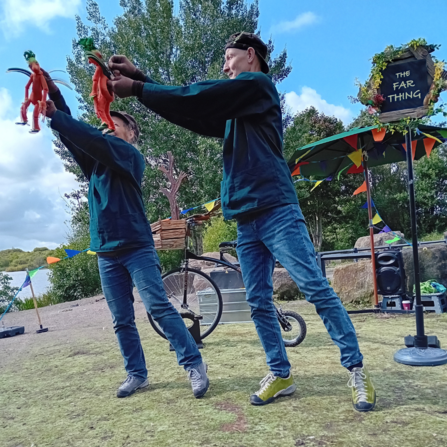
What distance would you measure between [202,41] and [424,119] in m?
16.9

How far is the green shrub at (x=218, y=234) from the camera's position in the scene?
12.1 metres

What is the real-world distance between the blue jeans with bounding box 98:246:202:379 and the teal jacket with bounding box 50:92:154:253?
0.36 ft

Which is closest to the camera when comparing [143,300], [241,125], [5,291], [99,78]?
[99,78]

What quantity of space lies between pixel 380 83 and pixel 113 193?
8.65 ft

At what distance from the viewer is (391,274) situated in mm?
5805

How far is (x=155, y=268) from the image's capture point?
2.67 metres

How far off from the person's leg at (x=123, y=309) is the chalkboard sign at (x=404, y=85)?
8.80 ft

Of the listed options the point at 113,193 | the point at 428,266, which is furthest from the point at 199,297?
the point at 428,266

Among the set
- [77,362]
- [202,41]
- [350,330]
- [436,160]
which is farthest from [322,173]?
[436,160]

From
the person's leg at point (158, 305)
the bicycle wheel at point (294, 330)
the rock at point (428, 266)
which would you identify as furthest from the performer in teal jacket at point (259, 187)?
the rock at point (428, 266)

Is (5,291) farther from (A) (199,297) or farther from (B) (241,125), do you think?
(B) (241,125)

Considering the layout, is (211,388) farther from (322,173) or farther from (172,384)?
(322,173)

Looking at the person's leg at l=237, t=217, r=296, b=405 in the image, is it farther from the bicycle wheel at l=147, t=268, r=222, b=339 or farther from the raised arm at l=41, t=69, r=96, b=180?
the bicycle wheel at l=147, t=268, r=222, b=339

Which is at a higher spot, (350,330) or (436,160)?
(436,160)
